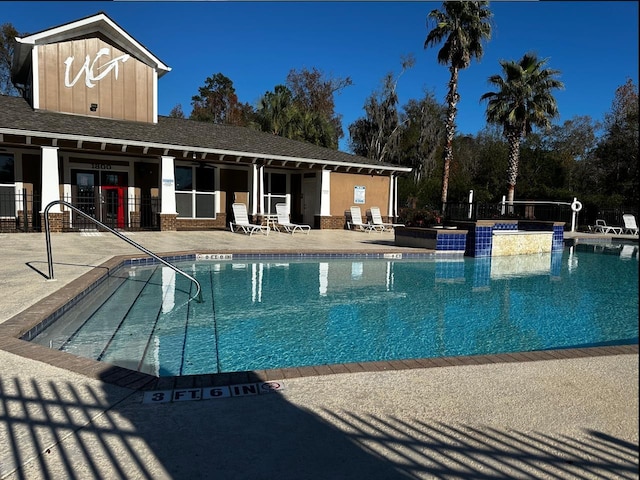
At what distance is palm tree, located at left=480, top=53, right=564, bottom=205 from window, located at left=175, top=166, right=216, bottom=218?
15239mm

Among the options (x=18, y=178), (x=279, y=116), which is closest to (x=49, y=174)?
(x=18, y=178)

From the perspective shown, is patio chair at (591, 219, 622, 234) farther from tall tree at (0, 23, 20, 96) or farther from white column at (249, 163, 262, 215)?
tall tree at (0, 23, 20, 96)

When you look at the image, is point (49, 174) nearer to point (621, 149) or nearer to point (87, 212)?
point (87, 212)

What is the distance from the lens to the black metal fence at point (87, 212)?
1492cm

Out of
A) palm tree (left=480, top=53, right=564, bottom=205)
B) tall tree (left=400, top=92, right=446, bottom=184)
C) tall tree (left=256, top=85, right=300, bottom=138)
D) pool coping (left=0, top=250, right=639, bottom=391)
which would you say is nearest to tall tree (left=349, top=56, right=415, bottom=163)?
tall tree (left=400, top=92, right=446, bottom=184)

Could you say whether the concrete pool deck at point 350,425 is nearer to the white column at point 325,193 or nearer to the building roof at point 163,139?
the building roof at point 163,139

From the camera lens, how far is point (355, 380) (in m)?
3.44

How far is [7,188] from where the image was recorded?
49.4 feet

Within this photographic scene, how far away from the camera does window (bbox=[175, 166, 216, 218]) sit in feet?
59.6

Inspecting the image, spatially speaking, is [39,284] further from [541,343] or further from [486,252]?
[486,252]

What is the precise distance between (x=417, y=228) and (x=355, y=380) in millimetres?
10749

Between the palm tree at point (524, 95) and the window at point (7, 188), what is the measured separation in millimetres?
21633

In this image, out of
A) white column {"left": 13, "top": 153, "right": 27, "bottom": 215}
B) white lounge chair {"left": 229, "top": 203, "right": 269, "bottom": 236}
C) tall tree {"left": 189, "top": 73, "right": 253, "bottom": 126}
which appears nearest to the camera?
white column {"left": 13, "top": 153, "right": 27, "bottom": 215}

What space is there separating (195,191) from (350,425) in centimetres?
1679
